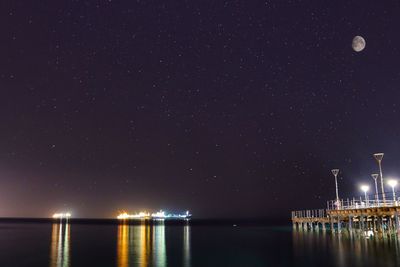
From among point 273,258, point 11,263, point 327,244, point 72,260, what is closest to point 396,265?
point 273,258

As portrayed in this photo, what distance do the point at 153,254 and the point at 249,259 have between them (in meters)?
11.9

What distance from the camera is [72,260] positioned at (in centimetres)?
4306

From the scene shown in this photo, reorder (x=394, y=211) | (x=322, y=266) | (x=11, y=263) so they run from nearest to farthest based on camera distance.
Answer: (x=322, y=266)
(x=11, y=263)
(x=394, y=211)

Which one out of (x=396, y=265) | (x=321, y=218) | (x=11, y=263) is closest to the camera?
(x=396, y=265)

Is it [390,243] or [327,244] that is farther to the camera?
[327,244]

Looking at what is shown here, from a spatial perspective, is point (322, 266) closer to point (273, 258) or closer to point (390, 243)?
point (273, 258)

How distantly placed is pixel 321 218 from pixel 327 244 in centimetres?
2447

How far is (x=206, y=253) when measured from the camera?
48156 mm

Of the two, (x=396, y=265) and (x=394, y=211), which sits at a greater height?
(x=394, y=211)

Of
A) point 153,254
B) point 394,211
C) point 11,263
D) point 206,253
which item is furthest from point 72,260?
point 394,211

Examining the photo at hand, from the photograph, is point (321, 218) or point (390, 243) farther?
point (321, 218)

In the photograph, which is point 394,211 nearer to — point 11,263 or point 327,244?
point 327,244

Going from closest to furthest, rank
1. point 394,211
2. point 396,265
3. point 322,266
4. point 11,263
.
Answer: point 396,265, point 322,266, point 11,263, point 394,211

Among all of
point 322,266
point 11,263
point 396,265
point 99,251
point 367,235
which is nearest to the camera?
point 396,265
